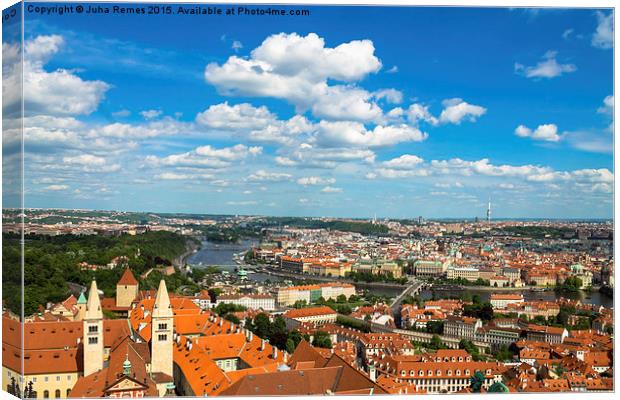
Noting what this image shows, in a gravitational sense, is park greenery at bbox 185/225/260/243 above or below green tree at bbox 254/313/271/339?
above

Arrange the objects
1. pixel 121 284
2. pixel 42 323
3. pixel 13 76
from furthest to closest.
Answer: pixel 121 284 < pixel 42 323 < pixel 13 76

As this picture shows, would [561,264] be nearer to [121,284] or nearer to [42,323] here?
[121,284]

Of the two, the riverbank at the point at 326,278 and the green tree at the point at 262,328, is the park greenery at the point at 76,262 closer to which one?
the green tree at the point at 262,328

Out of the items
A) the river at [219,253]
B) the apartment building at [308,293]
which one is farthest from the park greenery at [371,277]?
the apartment building at [308,293]

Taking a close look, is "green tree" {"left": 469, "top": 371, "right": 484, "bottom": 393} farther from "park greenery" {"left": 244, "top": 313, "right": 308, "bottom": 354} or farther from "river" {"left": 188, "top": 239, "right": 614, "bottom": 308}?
"river" {"left": 188, "top": 239, "right": 614, "bottom": 308}

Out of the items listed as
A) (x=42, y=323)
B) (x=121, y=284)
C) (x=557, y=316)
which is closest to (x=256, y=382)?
(x=42, y=323)

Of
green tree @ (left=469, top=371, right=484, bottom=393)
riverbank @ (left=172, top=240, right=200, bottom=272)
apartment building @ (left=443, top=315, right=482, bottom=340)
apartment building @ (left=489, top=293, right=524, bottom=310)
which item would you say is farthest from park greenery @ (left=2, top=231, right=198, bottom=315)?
apartment building @ (left=489, top=293, right=524, bottom=310)
